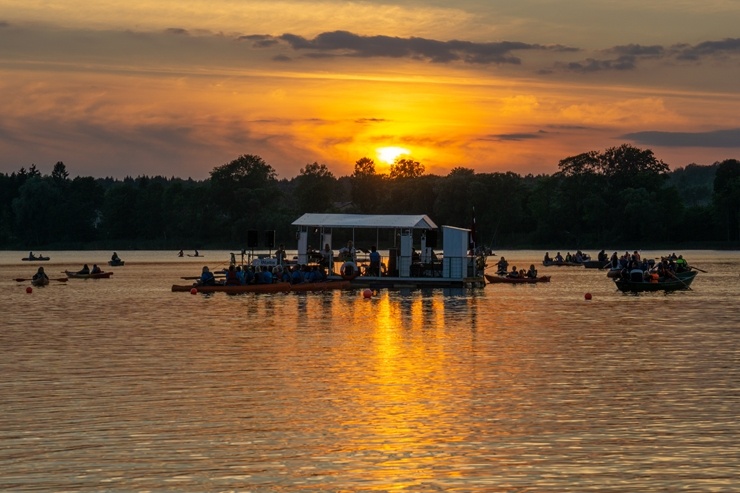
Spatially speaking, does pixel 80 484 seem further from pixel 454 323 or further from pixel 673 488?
pixel 454 323

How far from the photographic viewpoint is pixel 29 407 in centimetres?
2652

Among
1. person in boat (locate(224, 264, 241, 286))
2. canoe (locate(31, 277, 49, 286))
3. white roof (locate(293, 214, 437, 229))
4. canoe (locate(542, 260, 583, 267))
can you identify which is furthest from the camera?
canoe (locate(542, 260, 583, 267))

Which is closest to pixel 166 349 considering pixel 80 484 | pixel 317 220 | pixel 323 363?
pixel 323 363

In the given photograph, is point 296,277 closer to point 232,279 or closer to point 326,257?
point 232,279

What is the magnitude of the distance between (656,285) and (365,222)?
776 inches

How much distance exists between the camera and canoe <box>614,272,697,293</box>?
2908 inches

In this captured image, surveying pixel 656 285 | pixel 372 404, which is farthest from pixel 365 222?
pixel 372 404

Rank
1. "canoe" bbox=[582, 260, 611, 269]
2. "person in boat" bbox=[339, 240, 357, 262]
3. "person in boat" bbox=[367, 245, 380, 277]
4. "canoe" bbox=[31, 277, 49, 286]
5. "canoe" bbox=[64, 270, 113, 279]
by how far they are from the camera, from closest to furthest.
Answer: "person in boat" bbox=[367, 245, 380, 277]
"person in boat" bbox=[339, 240, 357, 262]
"canoe" bbox=[31, 277, 49, 286]
"canoe" bbox=[64, 270, 113, 279]
"canoe" bbox=[582, 260, 611, 269]

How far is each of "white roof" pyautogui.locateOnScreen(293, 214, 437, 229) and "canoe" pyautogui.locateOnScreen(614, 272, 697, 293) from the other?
43.8 feet

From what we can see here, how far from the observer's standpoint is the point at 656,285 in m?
74.9

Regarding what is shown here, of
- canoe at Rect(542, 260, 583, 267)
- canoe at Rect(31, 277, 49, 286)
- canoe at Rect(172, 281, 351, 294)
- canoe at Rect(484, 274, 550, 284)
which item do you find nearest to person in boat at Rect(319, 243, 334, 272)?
canoe at Rect(172, 281, 351, 294)

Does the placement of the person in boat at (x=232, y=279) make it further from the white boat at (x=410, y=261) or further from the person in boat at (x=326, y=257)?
the person in boat at (x=326, y=257)

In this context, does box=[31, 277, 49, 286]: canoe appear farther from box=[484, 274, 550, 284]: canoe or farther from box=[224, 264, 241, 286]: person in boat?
box=[484, 274, 550, 284]: canoe

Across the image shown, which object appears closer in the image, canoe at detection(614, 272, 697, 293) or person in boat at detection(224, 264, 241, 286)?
person in boat at detection(224, 264, 241, 286)
